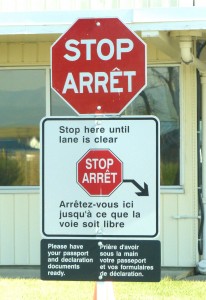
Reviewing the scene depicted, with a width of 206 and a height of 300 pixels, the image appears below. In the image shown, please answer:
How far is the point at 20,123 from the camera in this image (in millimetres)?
11164

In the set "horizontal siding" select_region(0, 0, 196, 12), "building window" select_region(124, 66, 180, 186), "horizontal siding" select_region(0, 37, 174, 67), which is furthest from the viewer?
"horizontal siding" select_region(0, 37, 174, 67)

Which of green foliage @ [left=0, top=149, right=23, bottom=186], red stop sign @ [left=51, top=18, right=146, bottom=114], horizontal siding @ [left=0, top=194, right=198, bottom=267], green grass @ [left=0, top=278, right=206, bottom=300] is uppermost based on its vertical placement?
red stop sign @ [left=51, top=18, right=146, bottom=114]

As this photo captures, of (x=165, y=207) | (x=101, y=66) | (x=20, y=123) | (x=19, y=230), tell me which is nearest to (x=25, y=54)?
(x=20, y=123)

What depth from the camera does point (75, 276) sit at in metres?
5.31

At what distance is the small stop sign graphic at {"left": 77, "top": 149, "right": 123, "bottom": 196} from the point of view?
17.5 feet

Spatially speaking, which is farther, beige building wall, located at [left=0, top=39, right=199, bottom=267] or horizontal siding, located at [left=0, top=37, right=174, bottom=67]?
horizontal siding, located at [left=0, top=37, right=174, bottom=67]

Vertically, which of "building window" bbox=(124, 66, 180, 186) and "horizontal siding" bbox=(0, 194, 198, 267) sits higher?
"building window" bbox=(124, 66, 180, 186)

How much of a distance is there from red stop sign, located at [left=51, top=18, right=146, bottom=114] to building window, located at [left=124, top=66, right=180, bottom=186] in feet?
18.0

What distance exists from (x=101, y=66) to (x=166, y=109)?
5600mm

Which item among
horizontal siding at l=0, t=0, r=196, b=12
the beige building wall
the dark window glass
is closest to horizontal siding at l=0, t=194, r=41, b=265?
the beige building wall

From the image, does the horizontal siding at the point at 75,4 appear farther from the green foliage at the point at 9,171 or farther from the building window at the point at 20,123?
the green foliage at the point at 9,171

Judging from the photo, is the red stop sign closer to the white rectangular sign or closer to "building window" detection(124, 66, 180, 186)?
the white rectangular sign

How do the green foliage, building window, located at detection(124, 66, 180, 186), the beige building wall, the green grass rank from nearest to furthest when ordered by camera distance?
the green grass, the beige building wall, building window, located at detection(124, 66, 180, 186), the green foliage

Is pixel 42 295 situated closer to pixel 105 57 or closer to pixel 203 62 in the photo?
pixel 203 62
